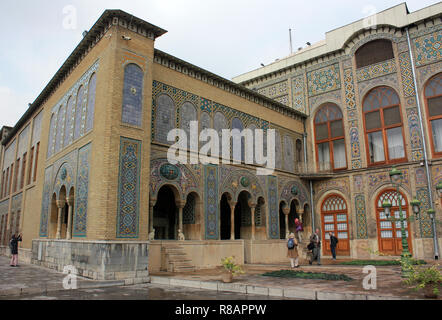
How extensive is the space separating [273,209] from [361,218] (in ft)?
17.2

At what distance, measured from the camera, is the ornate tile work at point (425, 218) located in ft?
60.5

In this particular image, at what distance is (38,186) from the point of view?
61.9 ft

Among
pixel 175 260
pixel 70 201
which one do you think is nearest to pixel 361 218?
pixel 175 260

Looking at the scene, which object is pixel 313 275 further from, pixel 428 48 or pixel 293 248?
pixel 428 48

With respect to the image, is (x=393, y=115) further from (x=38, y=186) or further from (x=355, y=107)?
(x=38, y=186)

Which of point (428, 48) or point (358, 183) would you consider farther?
point (358, 183)

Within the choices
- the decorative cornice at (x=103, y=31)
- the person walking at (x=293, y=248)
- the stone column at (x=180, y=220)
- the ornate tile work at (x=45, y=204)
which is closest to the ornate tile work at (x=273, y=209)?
the person walking at (x=293, y=248)

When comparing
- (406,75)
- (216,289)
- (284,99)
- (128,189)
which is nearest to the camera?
(216,289)

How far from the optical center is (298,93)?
80.4 ft

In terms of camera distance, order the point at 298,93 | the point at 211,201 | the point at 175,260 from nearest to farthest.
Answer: the point at 175,260
the point at 211,201
the point at 298,93

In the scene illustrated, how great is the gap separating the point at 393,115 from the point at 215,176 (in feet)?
36.5

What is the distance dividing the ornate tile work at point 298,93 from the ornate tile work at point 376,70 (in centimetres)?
369
